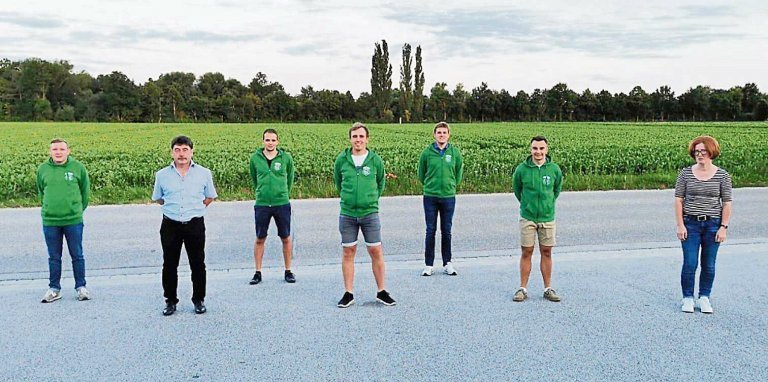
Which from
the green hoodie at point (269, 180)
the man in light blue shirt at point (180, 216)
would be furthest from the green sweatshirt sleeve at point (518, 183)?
the man in light blue shirt at point (180, 216)

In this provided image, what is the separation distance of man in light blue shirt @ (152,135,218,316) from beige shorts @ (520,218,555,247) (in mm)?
2804

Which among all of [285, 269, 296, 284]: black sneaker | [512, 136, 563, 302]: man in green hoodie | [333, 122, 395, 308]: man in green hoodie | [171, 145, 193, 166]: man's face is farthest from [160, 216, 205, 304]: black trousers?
[512, 136, 563, 302]: man in green hoodie

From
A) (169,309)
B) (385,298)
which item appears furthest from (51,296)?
(385,298)

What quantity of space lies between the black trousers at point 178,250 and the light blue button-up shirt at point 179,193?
0.23ft

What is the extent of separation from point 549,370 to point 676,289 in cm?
261

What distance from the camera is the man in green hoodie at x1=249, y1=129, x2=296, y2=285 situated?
6680mm

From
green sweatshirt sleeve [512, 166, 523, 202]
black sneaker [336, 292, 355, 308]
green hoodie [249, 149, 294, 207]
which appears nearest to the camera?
black sneaker [336, 292, 355, 308]

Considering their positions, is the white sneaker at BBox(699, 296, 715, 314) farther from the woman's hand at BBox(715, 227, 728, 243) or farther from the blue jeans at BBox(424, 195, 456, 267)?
the blue jeans at BBox(424, 195, 456, 267)

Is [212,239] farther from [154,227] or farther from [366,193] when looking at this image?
[366,193]

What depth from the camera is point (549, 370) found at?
4.33 meters

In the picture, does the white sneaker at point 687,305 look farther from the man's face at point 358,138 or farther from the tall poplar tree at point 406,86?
the tall poplar tree at point 406,86

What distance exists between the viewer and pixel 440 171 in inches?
276

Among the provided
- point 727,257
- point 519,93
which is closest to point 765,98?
point 519,93

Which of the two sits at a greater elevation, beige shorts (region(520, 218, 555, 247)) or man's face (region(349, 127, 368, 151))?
man's face (region(349, 127, 368, 151))
